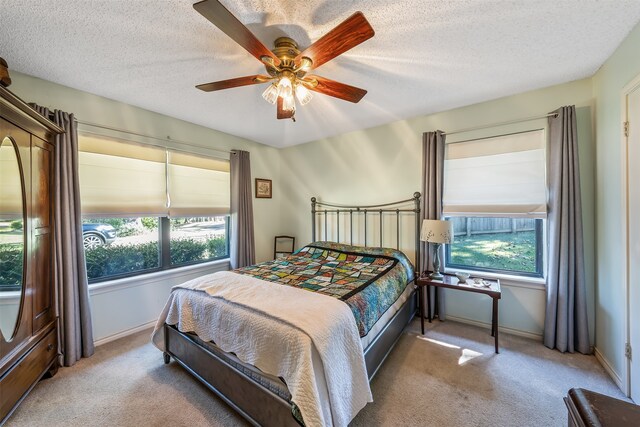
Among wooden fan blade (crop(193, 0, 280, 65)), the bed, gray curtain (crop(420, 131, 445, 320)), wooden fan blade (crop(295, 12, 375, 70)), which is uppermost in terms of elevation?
wooden fan blade (crop(295, 12, 375, 70))

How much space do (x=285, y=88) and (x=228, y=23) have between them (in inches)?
21.5

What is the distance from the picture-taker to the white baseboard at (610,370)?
71.0 inches

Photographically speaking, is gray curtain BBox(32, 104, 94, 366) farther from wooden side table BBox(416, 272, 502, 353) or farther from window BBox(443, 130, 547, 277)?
window BBox(443, 130, 547, 277)

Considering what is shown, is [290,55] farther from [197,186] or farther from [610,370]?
[610,370]

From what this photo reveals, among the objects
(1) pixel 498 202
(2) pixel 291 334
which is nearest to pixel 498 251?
(1) pixel 498 202

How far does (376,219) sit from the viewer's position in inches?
138

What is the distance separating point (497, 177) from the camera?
2.68 m

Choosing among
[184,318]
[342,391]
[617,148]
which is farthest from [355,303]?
[617,148]

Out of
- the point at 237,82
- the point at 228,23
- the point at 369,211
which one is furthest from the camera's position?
the point at 369,211

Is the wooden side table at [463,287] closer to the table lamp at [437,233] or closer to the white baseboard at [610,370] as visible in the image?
the table lamp at [437,233]

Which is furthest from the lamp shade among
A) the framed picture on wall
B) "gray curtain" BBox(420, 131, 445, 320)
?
the framed picture on wall

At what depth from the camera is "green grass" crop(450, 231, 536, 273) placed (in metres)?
2.68

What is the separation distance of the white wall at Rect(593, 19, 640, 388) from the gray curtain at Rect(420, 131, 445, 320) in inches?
49.1

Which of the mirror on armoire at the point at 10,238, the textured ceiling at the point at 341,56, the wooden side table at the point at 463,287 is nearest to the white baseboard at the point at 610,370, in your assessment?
the wooden side table at the point at 463,287
